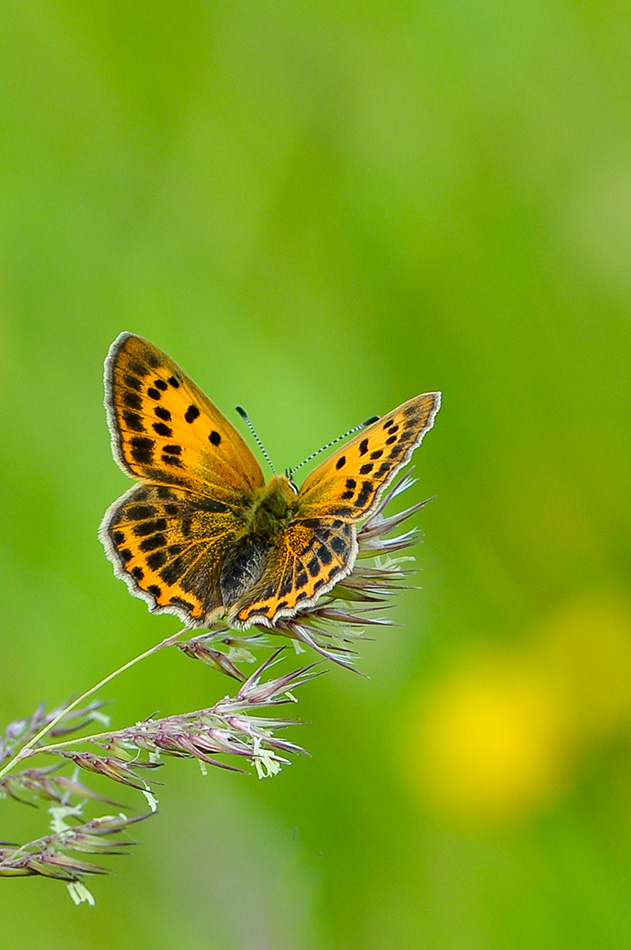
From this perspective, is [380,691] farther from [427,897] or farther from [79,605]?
[79,605]

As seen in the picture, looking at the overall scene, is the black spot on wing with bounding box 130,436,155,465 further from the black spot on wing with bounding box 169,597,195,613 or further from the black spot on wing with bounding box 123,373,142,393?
the black spot on wing with bounding box 169,597,195,613

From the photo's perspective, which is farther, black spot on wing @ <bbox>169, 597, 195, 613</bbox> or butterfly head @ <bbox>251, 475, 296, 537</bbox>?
butterfly head @ <bbox>251, 475, 296, 537</bbox>

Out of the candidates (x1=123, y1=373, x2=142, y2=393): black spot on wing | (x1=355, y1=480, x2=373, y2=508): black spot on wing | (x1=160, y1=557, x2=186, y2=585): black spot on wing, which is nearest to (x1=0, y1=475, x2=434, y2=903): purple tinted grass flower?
(x1=355, y1=480, x2=373, y2=508): black spot on wing

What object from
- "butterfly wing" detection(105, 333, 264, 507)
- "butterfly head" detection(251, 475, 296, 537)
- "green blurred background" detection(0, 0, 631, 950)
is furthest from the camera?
"green blurred background" detection(0, 0, 631, 950)

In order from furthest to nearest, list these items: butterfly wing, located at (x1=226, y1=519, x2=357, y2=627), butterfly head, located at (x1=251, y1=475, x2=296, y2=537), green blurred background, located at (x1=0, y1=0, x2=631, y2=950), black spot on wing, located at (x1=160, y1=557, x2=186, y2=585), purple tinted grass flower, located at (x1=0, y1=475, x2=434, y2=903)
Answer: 1. green blurred background, located at (x1=0, y1=0, x2=631, y2=950)
2. butterfly head, located at (x1=251, y1=475, x2=296, y2=537)
3. black spot on wing, located at (x1=160, y1=557, x2=186, y2=585)
4. butterfly wing, located at (x1=226, y1=519, x2=357, y2=627)
5. purple tinted grass flower, located at (x1=0, y1=475, x2=434, y2=903)

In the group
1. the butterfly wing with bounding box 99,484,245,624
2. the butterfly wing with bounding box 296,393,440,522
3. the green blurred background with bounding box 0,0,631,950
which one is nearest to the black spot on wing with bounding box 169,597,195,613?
the butterfly wing with bounding box 99,484,245,624

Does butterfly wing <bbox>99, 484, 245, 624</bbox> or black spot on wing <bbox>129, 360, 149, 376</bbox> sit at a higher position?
black spot on wing <bbox>129, 360, 149, 376</bbox>

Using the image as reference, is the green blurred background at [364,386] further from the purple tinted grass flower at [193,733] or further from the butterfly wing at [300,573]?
the purple tinted grass flower at [193,733]

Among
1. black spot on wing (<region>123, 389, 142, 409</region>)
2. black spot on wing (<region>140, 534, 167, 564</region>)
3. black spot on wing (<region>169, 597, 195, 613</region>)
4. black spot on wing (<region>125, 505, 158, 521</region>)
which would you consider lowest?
black spot on wing (<region>169, 597, 195, 613</region>)
